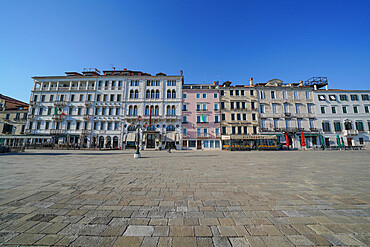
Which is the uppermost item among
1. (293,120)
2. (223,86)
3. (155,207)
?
(223,86)

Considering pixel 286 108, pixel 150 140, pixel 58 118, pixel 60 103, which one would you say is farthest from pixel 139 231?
pixel 60 103

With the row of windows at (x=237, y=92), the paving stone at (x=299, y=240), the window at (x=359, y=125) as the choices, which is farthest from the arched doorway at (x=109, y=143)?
the window at (x=359, y=125)

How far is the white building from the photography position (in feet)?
99.5

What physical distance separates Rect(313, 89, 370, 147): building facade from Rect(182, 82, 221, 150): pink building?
22.2 m

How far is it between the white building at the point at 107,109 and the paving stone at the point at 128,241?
28128mm

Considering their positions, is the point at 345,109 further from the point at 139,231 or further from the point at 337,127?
the point at 139,231

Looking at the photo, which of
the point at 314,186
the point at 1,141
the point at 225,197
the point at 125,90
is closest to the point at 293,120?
the point at 314,186

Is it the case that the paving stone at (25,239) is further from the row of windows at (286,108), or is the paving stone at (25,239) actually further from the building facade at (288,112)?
the row of windows at (286,108)

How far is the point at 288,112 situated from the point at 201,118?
1929cm

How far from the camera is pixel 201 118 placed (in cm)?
3152

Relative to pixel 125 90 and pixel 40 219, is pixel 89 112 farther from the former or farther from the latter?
pixel 40 219

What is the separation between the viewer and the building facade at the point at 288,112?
3012cm

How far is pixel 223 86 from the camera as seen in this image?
107 feet

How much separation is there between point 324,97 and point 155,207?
43.1 metres
